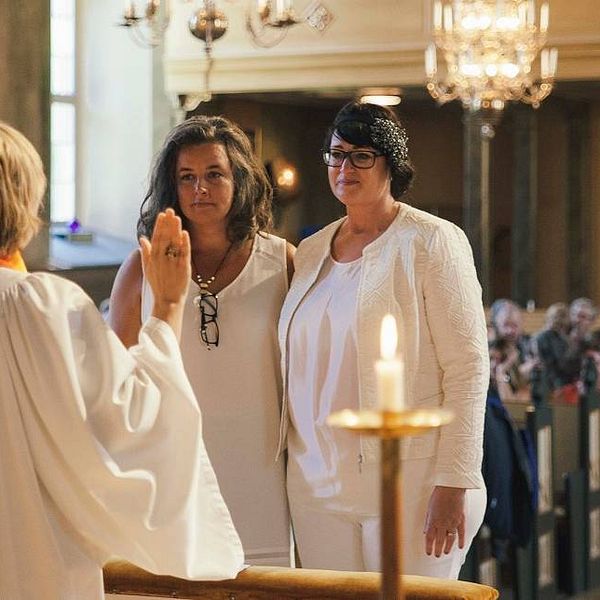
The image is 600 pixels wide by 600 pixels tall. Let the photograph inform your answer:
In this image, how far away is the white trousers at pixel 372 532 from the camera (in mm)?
3459

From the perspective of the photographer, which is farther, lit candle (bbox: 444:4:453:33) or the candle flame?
lit candle (bbox: 444:4:453:33)

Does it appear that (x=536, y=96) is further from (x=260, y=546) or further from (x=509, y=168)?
(x=260, y=546)

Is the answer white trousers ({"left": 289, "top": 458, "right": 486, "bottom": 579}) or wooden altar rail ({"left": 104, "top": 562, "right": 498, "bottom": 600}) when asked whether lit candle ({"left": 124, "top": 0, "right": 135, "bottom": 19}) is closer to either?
white trousers ({"left": 289, "top": 458, "right": 486, "bottom": 579})

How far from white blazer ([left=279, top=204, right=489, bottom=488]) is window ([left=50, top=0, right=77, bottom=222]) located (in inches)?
395

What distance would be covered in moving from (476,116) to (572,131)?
395 cm

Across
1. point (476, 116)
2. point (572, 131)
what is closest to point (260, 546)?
point (476, 116)

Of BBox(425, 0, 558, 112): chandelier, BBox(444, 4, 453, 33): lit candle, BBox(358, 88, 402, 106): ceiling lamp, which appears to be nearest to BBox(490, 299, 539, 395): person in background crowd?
BBox(425, 0, 558, 112): chandelier

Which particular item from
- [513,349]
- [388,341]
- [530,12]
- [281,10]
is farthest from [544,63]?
[388,341]

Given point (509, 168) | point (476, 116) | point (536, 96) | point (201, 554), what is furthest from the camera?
point (509, 168)

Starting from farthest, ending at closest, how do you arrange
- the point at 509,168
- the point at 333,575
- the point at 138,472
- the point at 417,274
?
the point at 509,168
the point at 417,274
the point at 333,575
the point at 138,472

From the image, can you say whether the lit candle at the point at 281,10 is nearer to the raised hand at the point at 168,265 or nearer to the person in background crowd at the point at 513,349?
the person in background crowd at the point at 513,349

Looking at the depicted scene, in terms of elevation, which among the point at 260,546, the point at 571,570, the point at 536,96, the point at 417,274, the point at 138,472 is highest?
the point at 536,96

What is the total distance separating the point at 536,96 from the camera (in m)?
12.3

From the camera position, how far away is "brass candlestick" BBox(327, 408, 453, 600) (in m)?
1.41
